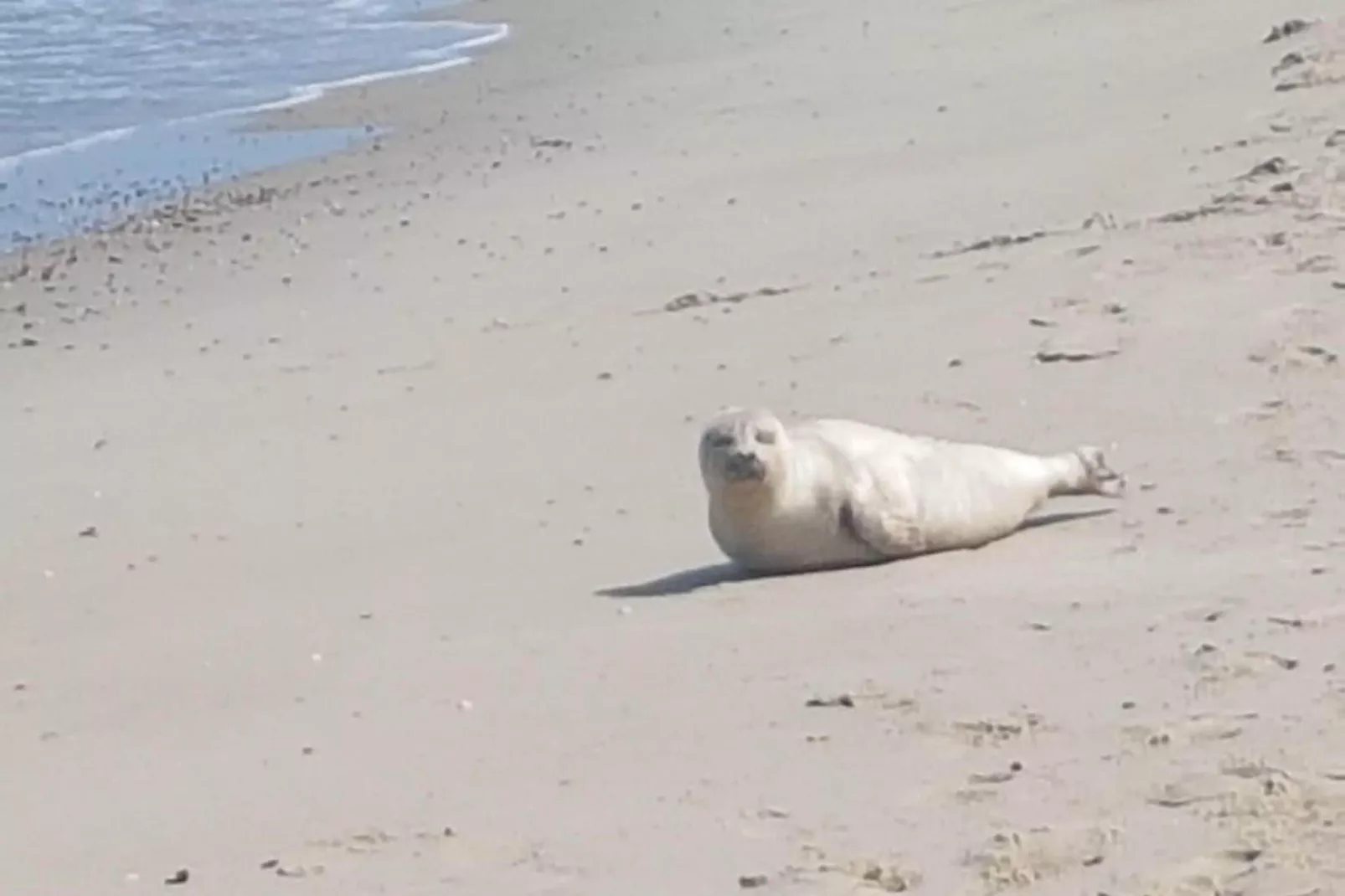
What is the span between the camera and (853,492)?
6152 millimetres

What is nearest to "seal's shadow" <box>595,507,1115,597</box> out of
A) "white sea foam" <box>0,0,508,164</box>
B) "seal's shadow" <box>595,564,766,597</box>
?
"seal's shadow" <box>595,564,766,597</box>

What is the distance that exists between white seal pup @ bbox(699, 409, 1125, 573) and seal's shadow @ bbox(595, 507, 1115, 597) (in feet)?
0.11

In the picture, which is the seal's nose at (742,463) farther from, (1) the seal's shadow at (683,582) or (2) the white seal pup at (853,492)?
(1) the seal's shadow at (683,582)

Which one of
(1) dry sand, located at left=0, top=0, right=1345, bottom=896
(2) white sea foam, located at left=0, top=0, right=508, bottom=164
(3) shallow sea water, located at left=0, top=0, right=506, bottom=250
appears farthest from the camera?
(2) white sea foam, located at left=0, top=0, right=508, bottom=164

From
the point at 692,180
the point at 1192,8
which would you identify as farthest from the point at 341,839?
the point at 1192,8

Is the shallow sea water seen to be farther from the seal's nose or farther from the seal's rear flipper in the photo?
the seal's rear flipper

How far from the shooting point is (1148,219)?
363 inches

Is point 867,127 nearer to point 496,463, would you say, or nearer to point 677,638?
point 496,463

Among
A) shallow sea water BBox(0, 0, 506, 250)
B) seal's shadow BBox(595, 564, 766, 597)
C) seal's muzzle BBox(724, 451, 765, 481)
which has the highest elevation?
seal's muzzle BBox(724, 451, 765, 481)

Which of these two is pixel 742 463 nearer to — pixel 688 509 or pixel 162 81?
pixel 688 509

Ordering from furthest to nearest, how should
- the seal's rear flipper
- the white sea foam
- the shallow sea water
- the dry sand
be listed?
the white sea foam → the shallow sea water → the seal's rear flipper → the dry sand

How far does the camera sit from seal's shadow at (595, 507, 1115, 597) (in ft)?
20.2

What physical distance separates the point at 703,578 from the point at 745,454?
35cm

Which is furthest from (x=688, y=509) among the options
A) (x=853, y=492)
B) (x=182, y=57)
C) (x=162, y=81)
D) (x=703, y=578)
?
(x=182, y=57)
